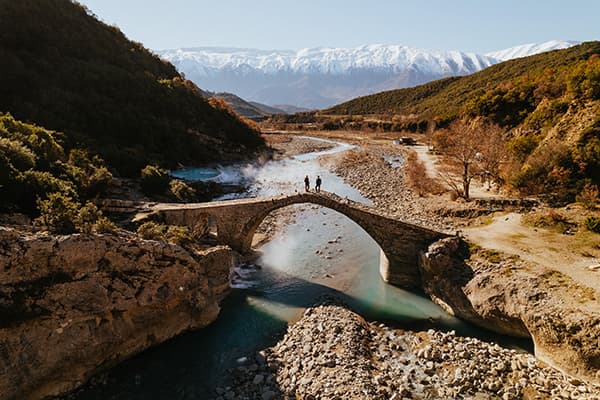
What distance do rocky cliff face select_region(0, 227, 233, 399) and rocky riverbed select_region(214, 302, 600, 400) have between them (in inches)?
173

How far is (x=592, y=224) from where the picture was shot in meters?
18.3

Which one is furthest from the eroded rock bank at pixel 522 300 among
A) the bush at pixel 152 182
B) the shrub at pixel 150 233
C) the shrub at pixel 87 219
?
the bush at pixel 152 182

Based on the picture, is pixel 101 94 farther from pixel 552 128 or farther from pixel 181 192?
pixel 552 128

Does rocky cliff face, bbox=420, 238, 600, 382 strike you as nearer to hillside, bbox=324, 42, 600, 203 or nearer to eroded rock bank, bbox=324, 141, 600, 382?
eroded rock bank, bbox=324, 141, 600, 382

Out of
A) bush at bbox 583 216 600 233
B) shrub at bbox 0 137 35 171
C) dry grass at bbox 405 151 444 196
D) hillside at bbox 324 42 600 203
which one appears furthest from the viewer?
dry grass at bbox 405 151 444 196

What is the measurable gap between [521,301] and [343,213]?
32.5 feet

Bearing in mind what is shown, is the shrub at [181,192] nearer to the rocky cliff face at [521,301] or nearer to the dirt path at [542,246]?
the rocky cliff face at [521,301]

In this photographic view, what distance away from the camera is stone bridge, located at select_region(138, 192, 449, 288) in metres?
19.3

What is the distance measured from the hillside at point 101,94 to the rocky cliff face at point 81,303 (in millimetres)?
20874

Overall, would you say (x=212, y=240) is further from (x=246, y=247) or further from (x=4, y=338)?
(x=4, y=338)

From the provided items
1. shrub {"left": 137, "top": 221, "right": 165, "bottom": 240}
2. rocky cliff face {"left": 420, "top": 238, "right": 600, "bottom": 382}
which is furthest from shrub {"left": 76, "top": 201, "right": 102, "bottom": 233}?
rocky cliff face {"left": 420, "top": 238, "right": 600, "bottom": 382}

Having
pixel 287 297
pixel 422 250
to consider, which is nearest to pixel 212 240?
pixel 287 297

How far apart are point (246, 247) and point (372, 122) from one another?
92.6m

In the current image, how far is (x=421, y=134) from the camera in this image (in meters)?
86.2
